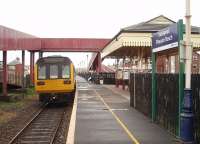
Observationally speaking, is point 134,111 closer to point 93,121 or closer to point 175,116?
point 93,121

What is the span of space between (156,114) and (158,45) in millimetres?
2524

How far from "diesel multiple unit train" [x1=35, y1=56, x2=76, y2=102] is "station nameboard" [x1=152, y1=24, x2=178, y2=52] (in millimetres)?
12116

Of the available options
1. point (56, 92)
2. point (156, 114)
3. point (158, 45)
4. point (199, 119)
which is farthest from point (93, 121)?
point (56, 92)

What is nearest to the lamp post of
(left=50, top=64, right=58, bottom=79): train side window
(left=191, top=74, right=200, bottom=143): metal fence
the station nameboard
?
(left=191, top=74, right=200, bottom=143): metal fence

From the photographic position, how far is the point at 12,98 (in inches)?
1294

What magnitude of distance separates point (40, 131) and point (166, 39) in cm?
603

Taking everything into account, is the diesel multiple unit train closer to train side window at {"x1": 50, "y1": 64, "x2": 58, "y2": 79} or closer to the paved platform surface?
train side window at {"x1": 50, "y1": 64, "x2": 58, "y2": 79}

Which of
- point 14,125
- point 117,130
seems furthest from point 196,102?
point 14,125

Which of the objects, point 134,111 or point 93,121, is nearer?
point 93,121

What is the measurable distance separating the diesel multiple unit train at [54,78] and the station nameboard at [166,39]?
39.7 ft

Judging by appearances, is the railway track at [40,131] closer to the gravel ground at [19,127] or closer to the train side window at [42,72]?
the gravel ground at [19,127]

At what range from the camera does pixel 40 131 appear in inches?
706

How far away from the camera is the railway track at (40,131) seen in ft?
Result: 50.0

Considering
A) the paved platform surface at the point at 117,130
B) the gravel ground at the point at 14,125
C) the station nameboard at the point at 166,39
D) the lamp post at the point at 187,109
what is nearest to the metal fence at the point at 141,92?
the paved platform surface at the point at 117,130
